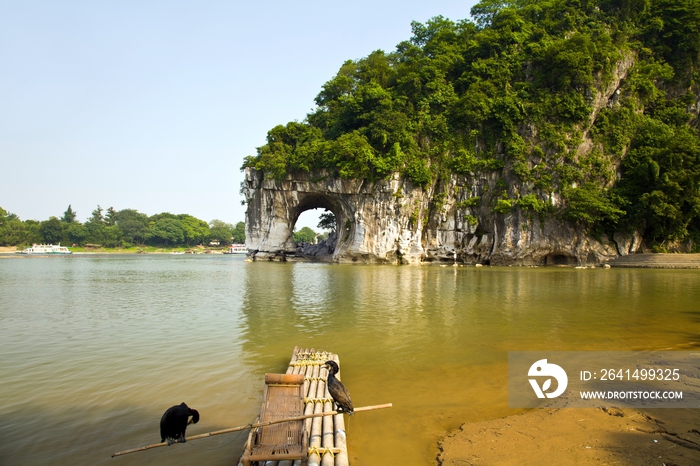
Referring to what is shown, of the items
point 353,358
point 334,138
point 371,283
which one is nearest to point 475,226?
point 334,138

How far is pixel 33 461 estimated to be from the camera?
4137mm

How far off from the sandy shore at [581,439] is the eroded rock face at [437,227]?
101 ft

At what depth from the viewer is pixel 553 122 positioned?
3416 centimetres

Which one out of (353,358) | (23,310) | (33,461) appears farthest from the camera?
(23,310)

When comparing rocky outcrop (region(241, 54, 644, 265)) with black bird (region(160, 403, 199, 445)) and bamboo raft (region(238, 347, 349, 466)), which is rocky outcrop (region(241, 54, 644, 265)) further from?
black bird (region(160, 403, 199, 445))

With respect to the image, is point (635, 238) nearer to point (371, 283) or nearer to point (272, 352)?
point (371, 283)

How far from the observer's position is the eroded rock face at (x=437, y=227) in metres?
33.5

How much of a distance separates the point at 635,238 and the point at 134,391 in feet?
122

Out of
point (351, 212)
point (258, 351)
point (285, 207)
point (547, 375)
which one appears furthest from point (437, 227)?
point (547, 375)

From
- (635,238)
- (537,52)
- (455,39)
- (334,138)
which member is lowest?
(635,238)

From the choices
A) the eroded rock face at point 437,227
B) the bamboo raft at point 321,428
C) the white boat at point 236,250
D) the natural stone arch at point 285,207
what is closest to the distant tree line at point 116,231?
the white boat at point 236,250

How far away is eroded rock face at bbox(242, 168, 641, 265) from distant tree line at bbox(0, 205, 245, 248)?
174 ft

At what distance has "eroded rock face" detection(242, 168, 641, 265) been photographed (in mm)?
33531

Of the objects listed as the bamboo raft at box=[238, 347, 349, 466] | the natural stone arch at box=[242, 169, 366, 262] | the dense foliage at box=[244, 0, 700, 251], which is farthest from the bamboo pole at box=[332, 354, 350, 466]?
the natural stone arch at box=[242, 169, 366, 262]
